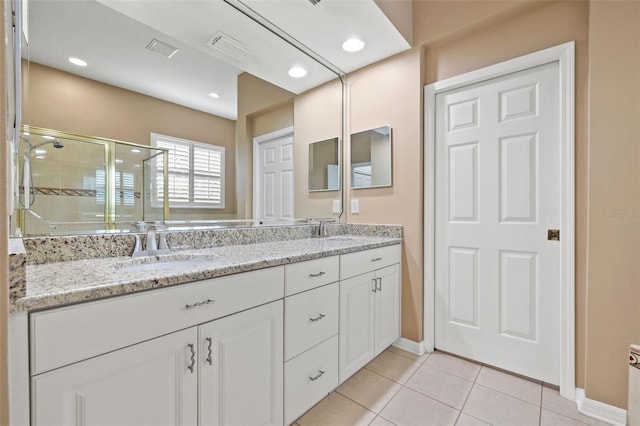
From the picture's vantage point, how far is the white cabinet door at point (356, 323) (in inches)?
62.2

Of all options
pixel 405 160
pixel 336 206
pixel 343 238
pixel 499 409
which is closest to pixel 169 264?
pixel 343 238

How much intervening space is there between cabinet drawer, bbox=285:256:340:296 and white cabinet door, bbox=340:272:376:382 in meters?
0.13

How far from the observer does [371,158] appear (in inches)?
91.2

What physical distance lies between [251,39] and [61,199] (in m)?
1.42

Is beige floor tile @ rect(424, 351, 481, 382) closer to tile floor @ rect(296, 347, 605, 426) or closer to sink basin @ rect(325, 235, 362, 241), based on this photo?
tile floor @ rect(296, 347, 605, 426)

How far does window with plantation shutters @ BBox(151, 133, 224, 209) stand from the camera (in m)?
1.47

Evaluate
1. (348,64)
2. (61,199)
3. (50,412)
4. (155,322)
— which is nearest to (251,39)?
(348,64)

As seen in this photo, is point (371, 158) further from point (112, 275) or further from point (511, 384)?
point (112, 275)

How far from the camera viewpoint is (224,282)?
102 centimetres

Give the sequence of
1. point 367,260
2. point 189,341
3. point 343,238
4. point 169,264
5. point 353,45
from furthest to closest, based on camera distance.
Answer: point 343,238 < point 353,45 < point 367,260 < point 169,264 < point 189,341

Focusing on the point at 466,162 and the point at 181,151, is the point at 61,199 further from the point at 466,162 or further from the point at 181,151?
the point at 466,162

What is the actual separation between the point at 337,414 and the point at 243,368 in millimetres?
695

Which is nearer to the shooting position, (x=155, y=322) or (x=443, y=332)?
(x=155, y=322)

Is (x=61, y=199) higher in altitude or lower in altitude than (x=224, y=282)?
higher
